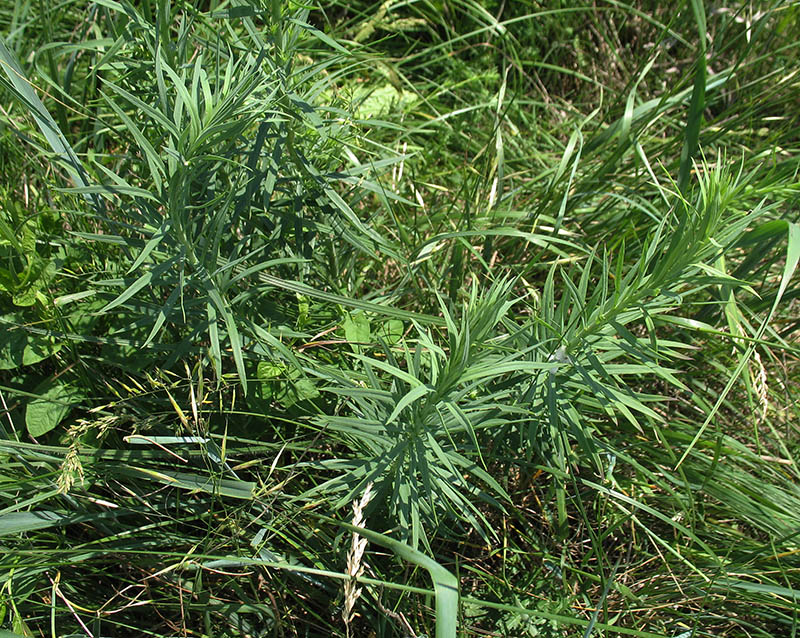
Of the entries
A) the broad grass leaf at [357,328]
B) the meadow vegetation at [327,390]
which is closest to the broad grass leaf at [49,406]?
the meadow vegetation at [327,390]

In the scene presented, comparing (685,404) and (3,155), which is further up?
(3,155)

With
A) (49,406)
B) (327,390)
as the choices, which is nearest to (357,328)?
(327,390)

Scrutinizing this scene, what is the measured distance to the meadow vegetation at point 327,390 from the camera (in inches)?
59.2

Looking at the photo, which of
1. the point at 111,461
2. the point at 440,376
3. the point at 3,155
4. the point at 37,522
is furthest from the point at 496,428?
the point at 3,155

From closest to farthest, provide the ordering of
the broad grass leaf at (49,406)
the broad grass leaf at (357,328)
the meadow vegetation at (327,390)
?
the meadow vegetation at (327,390) < the broad grass leaf at (49,406) < the broad grass leaf at (357,328)

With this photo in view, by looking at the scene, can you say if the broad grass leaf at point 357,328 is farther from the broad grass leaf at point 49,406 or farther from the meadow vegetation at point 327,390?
the broad grass leaf at point 49,406

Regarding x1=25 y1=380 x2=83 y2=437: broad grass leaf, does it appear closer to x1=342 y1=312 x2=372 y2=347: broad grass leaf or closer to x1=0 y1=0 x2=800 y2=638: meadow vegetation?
x1=0 y1=0 x2=800 y2=638: meadow vegetation

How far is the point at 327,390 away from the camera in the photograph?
1.63 meters

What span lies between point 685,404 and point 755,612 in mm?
653

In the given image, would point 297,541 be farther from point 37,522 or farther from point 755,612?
point 755,612

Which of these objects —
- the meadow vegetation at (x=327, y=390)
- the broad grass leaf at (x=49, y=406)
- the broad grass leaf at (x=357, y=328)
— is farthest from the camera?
the broad grass leaf at (x=357, y=328)

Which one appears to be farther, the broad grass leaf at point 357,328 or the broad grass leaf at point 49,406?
the broad grass leaf at point 357,328

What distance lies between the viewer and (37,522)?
5.47ft

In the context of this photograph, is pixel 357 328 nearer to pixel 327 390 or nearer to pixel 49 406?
pixel 327 390
